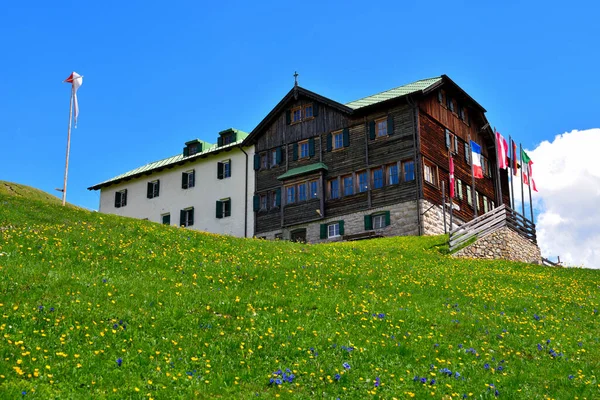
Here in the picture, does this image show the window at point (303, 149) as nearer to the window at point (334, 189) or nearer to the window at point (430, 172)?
the window at point (334, 189)

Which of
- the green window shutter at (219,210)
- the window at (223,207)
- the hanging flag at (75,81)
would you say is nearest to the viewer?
the hanging flag at (75,81)

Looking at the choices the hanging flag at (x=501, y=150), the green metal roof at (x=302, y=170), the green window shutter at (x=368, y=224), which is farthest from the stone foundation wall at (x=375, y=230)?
the hanging flag at (x=501, y=150)

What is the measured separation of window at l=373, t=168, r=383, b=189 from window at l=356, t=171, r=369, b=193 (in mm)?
582

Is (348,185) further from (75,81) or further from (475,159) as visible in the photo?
(75,81)

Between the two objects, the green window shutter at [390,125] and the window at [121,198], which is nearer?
the green window shutter at [390,125]

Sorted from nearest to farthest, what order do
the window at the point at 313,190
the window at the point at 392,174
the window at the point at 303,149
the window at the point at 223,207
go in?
the window at the point at 392,174, the window at the point at 313,190, the window at the point at 303,149, the window at the point at 223,207

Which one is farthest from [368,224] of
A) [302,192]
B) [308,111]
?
[308,111]

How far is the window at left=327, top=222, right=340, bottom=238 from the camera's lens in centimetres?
4732

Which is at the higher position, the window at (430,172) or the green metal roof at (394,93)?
the green metal roof at (394,93)

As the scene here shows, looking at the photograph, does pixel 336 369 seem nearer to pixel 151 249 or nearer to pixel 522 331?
pixel 522 331

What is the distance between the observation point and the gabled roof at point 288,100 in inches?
1940

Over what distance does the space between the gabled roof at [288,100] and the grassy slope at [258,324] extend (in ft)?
79.2

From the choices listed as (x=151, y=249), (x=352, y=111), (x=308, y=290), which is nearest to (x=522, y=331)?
(x=308, y=290)

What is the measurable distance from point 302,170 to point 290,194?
7.15 feet
